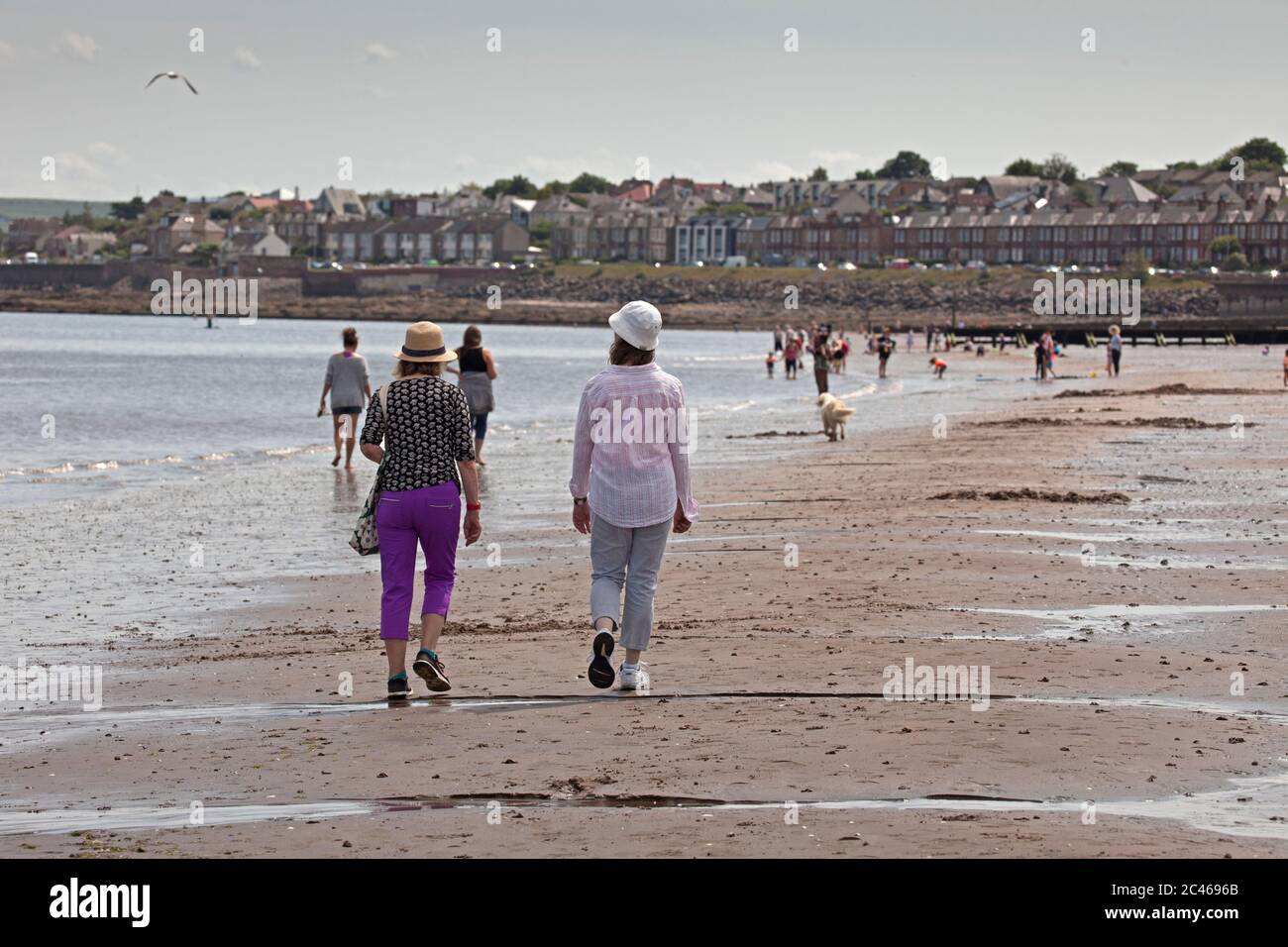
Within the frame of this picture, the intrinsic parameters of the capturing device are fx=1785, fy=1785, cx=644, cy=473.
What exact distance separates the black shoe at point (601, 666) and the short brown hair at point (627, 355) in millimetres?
1299

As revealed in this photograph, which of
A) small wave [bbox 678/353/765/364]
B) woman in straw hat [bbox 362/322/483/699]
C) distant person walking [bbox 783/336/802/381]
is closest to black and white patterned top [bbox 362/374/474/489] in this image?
woman in straw hat [bbox 362/322/483/699]

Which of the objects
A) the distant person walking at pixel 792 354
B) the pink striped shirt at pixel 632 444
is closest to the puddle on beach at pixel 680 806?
the pink striped shirt at pixel 632 444

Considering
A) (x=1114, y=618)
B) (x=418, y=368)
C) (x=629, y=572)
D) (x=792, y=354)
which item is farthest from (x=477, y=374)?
(x=792, y=354)

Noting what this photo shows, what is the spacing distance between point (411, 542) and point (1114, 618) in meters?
4.06

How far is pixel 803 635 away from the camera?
971 cm

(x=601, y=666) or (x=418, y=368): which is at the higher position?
(x=418, y=368)

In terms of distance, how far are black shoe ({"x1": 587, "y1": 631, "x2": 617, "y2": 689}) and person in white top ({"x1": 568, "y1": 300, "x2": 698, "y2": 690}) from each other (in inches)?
0.6

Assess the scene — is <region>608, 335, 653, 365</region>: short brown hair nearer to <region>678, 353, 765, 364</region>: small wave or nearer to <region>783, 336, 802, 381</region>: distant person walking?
<region>783, 336, 802, 381</region>: distant person walking

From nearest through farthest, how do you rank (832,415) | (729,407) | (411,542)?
(411,542) < (832,415) < (729,407)

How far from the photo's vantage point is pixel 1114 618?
10055 mm

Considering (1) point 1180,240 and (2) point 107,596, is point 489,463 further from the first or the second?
(1) point 1180,240

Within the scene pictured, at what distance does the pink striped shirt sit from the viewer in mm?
8336

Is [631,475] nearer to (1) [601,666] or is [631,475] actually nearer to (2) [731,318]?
(1) [601,666]

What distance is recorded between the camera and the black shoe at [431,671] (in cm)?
826
